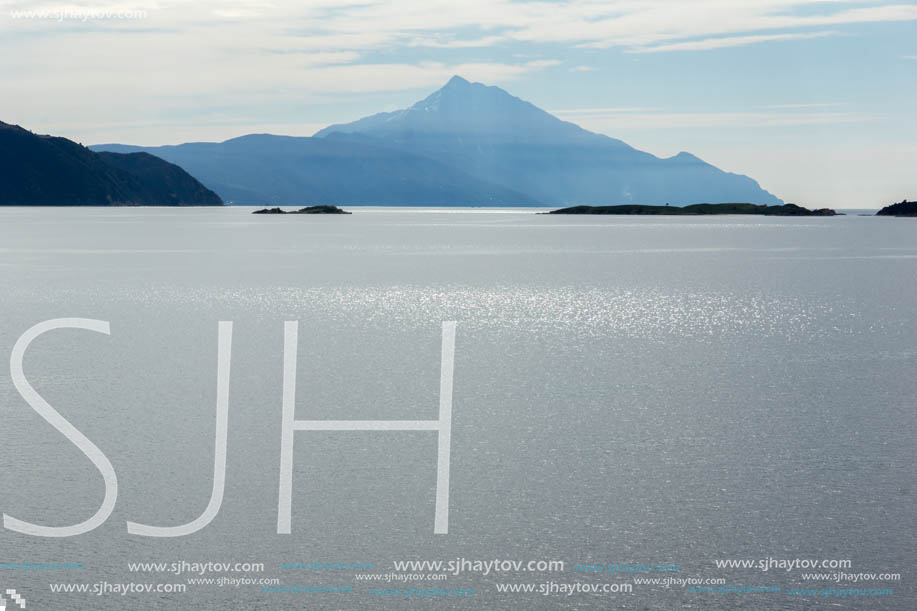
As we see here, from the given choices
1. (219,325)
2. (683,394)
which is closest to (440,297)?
(219,325)

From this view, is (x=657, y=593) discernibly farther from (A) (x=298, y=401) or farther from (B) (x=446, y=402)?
(A) (x=298, y=401)

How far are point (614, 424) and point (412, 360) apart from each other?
8990 mm

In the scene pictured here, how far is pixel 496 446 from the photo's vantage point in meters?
16.8

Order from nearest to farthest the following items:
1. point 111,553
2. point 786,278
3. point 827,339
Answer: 1. point 111,553
2. point 827,339
3. point 786,278

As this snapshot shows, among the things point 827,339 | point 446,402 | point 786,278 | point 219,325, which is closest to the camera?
point 446,402

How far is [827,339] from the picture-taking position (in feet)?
103

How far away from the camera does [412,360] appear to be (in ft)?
87.2

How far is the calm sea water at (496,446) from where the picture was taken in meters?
11.6

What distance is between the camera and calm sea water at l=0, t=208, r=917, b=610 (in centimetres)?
1161

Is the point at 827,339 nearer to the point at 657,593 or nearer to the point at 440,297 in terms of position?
the point at 440,297

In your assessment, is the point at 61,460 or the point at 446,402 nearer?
the point at 61,460

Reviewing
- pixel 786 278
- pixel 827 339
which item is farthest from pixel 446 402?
Answer: pixel 786 278

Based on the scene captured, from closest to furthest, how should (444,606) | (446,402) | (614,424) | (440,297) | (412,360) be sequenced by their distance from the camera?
1. (444,606)
2. (614,424)
3. (446,402)
4. (412,360)
5. (440,297)

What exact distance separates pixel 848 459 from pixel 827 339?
16.5 meters
